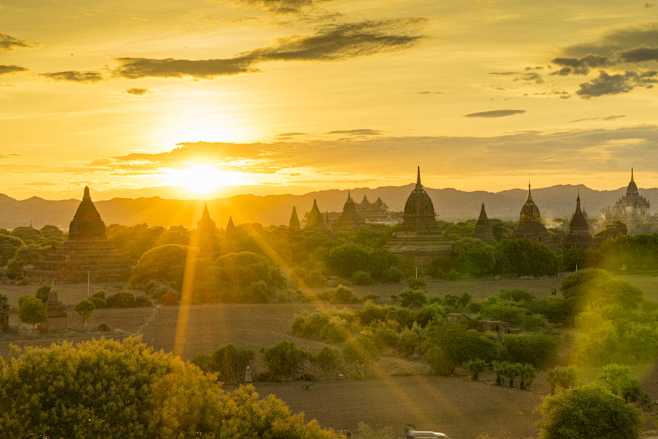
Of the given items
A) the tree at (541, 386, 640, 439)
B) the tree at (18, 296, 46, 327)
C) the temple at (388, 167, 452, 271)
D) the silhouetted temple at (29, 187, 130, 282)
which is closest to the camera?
the tree at (541, 386, 640, 439)

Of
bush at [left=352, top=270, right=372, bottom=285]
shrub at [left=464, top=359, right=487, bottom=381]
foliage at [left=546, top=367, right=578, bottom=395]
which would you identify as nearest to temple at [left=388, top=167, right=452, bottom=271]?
bush at [left=352, top=270, right=372, bottom=285]

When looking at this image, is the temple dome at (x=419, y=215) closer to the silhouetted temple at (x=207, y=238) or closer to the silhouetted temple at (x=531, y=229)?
the silhouetted temple at (x=531, y=229)

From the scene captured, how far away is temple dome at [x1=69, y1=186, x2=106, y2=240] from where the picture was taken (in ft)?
213

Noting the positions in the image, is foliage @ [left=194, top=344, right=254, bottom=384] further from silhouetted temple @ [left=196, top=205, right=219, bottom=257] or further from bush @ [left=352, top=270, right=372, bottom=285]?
silhouetted temple @ [left=196, top=205, right=219, bottom=257]

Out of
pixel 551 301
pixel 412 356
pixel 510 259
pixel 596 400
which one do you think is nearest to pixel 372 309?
pixel 412 356

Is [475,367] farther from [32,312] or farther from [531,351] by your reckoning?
[32,312]

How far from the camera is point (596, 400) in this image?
21.1 meters

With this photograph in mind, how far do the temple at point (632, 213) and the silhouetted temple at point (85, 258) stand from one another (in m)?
105

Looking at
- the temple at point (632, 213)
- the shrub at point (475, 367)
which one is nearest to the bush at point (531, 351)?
the shrub at point (475, 367)

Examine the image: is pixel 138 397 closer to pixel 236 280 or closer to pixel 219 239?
pixel 236 280

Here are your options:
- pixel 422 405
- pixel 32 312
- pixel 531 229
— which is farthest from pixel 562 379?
pixel 531 229

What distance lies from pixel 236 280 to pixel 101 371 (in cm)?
4173

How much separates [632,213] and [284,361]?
139 meters

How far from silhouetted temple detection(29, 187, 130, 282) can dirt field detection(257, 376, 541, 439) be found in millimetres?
39608
